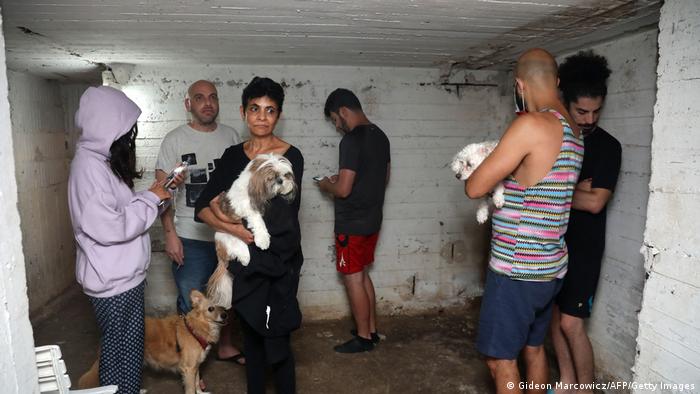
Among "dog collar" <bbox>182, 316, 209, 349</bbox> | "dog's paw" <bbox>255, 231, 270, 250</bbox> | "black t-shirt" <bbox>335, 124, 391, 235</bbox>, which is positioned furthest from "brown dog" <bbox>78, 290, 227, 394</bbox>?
"black t-shirt" <bbox>335, 124, 391, 235</bbox>

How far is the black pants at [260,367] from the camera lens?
254cm

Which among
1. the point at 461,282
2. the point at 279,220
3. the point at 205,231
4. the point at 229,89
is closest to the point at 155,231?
the point at 205,231

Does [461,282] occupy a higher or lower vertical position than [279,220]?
lower

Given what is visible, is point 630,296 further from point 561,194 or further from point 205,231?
point 205,231

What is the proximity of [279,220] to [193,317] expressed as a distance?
121 cm

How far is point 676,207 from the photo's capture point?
2.07m

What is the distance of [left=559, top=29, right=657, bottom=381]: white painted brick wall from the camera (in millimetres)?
3061

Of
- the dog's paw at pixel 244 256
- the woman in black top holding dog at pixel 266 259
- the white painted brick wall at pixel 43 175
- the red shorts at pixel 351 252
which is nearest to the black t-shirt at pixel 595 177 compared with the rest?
the red shorts at pixel 351 252

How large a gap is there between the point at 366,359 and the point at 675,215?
2.60m

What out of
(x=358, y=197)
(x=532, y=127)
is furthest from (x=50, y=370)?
(x=358, y=197)

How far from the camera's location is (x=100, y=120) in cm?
224

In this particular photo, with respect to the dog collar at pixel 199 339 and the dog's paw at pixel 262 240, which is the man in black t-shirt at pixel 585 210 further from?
the dog collar at pixel 199 339

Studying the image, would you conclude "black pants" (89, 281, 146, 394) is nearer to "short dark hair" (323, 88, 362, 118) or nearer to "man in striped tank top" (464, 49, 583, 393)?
"man in striped tank top" (464, 49, 583, 393)

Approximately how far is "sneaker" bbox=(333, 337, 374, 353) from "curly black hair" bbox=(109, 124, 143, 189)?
7.79 ft
